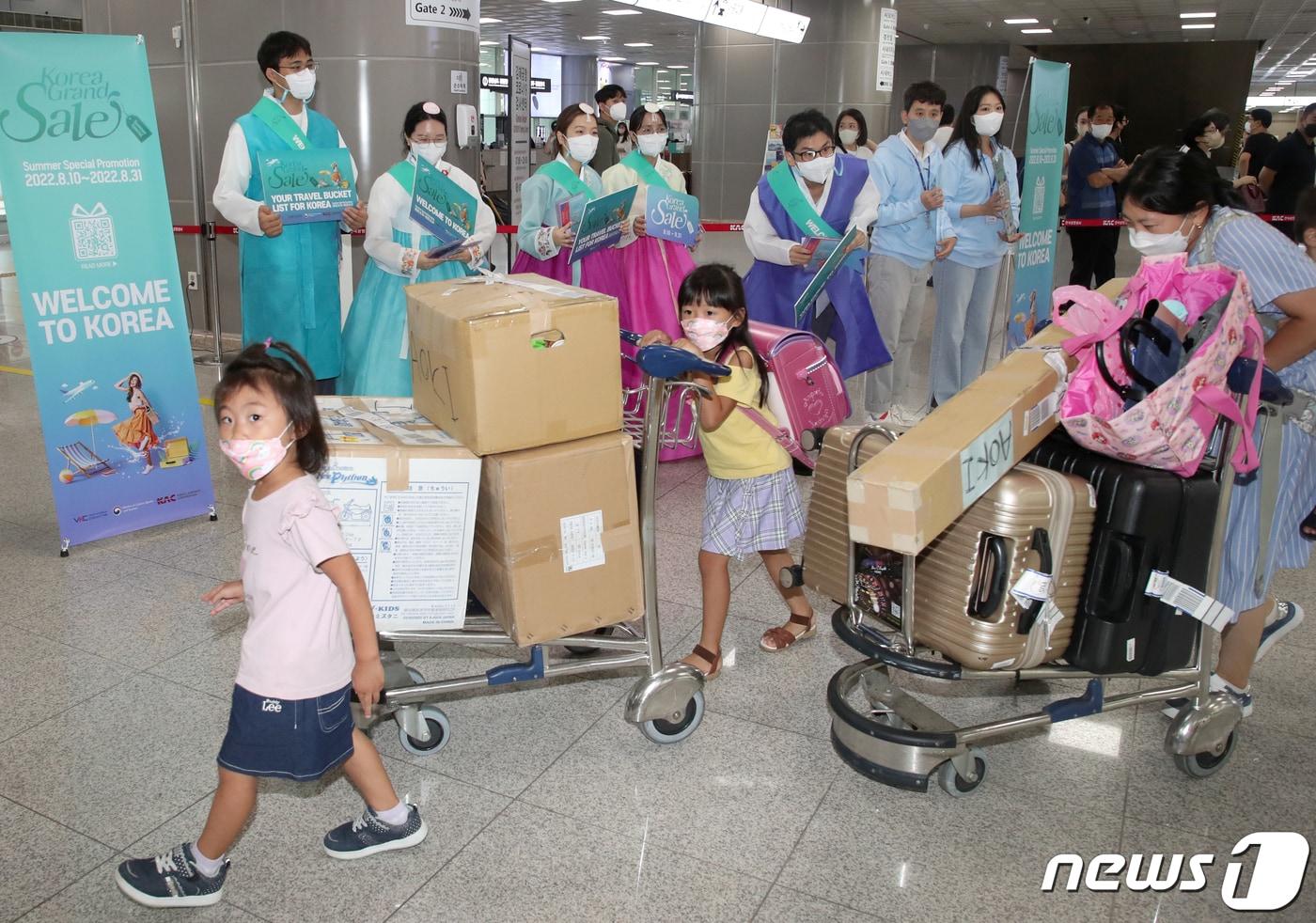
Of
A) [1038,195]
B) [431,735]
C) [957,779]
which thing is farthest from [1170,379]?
[1038,195]

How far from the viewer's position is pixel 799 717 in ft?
9.29

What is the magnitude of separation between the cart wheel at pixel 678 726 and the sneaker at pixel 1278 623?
149 cm

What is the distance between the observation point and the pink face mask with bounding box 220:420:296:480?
6.31ft

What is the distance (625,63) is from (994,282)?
23.2 meters

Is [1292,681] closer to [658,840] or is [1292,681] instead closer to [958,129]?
[658,840]

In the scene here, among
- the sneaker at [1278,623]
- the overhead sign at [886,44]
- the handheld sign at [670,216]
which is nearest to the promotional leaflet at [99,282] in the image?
the handheld sign at [670,216]

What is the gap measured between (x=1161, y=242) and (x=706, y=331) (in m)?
1.03

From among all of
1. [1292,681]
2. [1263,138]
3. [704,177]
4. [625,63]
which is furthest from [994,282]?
[625,63]

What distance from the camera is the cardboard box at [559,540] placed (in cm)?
234

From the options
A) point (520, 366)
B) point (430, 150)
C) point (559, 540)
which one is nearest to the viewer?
point (520, 366)

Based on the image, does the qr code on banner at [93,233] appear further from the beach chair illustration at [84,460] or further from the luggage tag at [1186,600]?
the luggage tag at [1186,600]

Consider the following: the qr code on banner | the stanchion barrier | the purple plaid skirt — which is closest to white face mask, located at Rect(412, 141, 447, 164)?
the qr code on banner

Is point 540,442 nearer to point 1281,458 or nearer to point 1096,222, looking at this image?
point 1281,458

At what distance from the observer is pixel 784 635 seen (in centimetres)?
322
